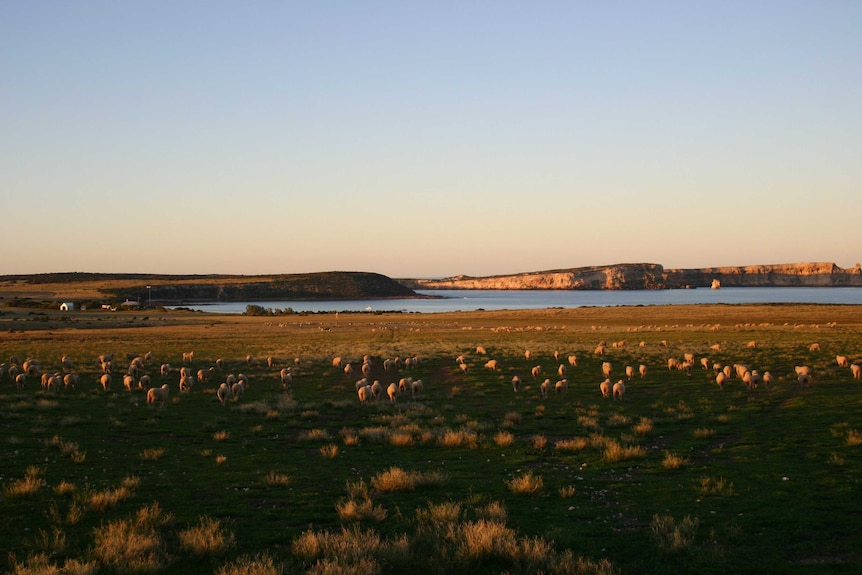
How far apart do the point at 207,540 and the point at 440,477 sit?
458 centimetres

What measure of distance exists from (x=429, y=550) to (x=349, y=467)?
5254 millimetres

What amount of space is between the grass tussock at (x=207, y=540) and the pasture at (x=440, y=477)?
34 millimetres

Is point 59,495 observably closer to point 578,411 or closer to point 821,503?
point 821,503

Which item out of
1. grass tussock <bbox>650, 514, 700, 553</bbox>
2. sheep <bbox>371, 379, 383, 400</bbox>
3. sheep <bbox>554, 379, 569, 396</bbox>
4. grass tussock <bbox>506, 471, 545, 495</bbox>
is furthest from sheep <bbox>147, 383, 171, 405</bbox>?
grass tussock <bbox>650, 514, 700, 553</bbox>

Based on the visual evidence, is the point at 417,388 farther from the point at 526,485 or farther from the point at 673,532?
the point at 673,532

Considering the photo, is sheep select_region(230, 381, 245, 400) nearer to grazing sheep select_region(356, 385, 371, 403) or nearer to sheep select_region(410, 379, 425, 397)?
grazing sheep select_region(356, 385, 371, 403)

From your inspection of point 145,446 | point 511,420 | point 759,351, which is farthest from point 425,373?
point 759,351

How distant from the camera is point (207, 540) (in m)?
8.20

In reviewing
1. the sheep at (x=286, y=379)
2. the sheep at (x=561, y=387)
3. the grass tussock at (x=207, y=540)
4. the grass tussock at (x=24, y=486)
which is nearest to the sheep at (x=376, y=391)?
the sheep at (x=286, y=379)

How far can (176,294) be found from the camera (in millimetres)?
188500

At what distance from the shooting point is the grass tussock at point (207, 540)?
7977mm

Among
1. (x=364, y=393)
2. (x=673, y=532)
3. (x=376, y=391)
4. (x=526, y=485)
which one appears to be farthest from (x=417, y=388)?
(x=673, y=532)

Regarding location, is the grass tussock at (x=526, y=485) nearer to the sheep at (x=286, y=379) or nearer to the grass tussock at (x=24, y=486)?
the grass tussock at (x=24, y=486)

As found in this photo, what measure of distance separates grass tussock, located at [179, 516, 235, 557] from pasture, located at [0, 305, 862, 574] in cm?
3
